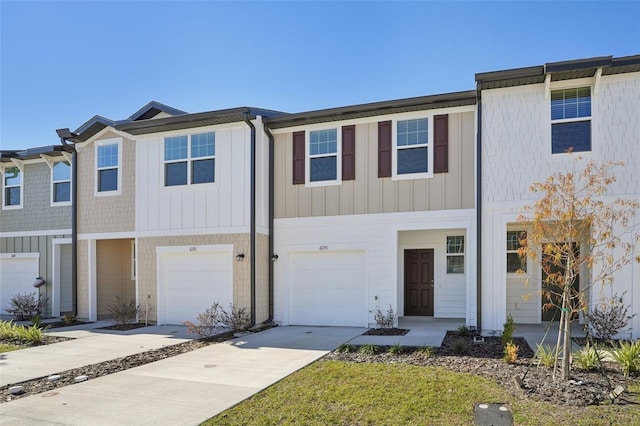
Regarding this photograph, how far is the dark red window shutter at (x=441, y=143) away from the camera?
11.3 m

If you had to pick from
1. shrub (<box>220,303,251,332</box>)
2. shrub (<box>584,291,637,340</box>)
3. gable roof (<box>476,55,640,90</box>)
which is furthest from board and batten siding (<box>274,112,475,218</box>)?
Result: shrub (<box>584,291,637,340</box>)

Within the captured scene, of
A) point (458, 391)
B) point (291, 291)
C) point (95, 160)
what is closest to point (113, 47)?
point (95, 160)

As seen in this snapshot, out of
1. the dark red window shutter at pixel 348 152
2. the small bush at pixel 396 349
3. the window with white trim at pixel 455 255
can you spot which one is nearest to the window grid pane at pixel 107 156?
the dark red window shutter at pixel 348 152

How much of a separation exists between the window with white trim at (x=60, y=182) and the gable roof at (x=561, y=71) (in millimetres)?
12955

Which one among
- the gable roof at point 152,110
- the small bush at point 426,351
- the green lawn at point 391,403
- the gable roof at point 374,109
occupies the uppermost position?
the gable roof at point 152,110

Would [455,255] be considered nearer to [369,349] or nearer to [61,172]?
[369,349]

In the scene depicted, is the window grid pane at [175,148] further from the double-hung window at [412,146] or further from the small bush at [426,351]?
the small bush at [426,351]

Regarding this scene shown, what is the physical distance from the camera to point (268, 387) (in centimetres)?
648

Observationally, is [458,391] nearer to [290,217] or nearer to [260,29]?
[290,217]

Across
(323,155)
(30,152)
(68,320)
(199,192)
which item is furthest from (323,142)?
(30,152)

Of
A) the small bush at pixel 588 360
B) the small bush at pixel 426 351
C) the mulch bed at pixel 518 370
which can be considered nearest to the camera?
the mulch bed at pixel 518 370

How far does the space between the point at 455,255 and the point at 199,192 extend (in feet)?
24.3

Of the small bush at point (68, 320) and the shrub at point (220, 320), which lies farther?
the small bush at point (68, 320)

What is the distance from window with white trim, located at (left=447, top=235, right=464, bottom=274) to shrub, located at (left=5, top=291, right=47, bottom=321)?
→ 1287cm
